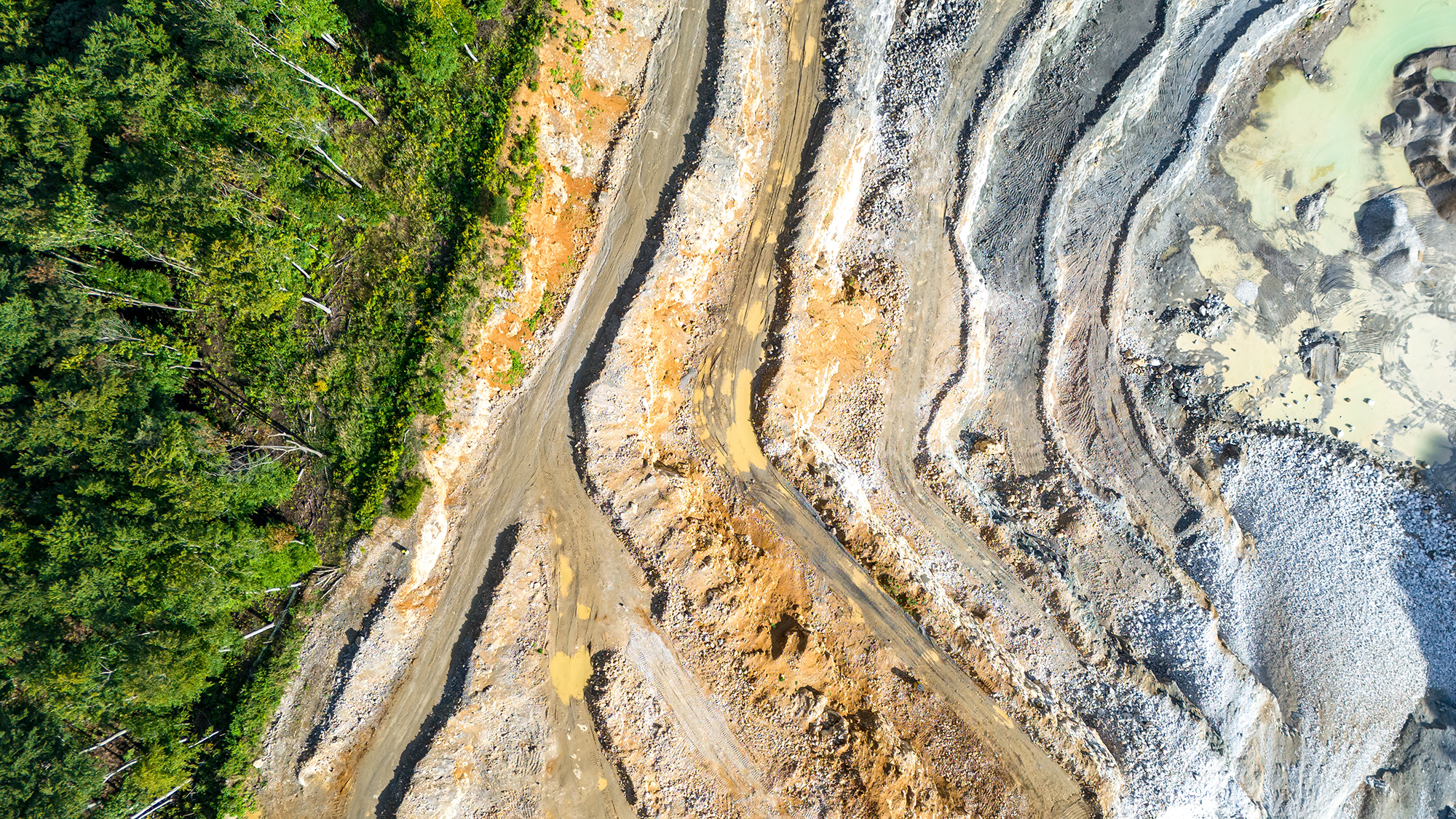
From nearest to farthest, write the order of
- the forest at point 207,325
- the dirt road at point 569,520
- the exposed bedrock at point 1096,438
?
the forest at point 207,325 → the dirt road at point 569,520 → the exposed bedrock at point 1096,438

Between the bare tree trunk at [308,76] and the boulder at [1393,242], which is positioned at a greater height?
the bare tree trunk at [308,76]

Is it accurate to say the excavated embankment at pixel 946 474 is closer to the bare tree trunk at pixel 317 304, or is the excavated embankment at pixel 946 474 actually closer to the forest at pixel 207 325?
the forest at pixel 207 325

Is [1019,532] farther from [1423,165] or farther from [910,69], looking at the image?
[1423,165]

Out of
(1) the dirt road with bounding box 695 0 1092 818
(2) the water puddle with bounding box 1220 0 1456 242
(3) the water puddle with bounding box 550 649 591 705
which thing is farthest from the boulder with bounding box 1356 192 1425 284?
(3) the water puddle with bounding box 550 649 591 705

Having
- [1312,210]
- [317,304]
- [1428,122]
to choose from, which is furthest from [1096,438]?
[317,304]

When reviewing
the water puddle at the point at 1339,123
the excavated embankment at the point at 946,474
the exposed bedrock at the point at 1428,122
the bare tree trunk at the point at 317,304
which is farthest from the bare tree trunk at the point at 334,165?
the exposed bedrock at the point at 1428,122

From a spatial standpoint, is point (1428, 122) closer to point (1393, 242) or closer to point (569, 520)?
point (1393, 242)
